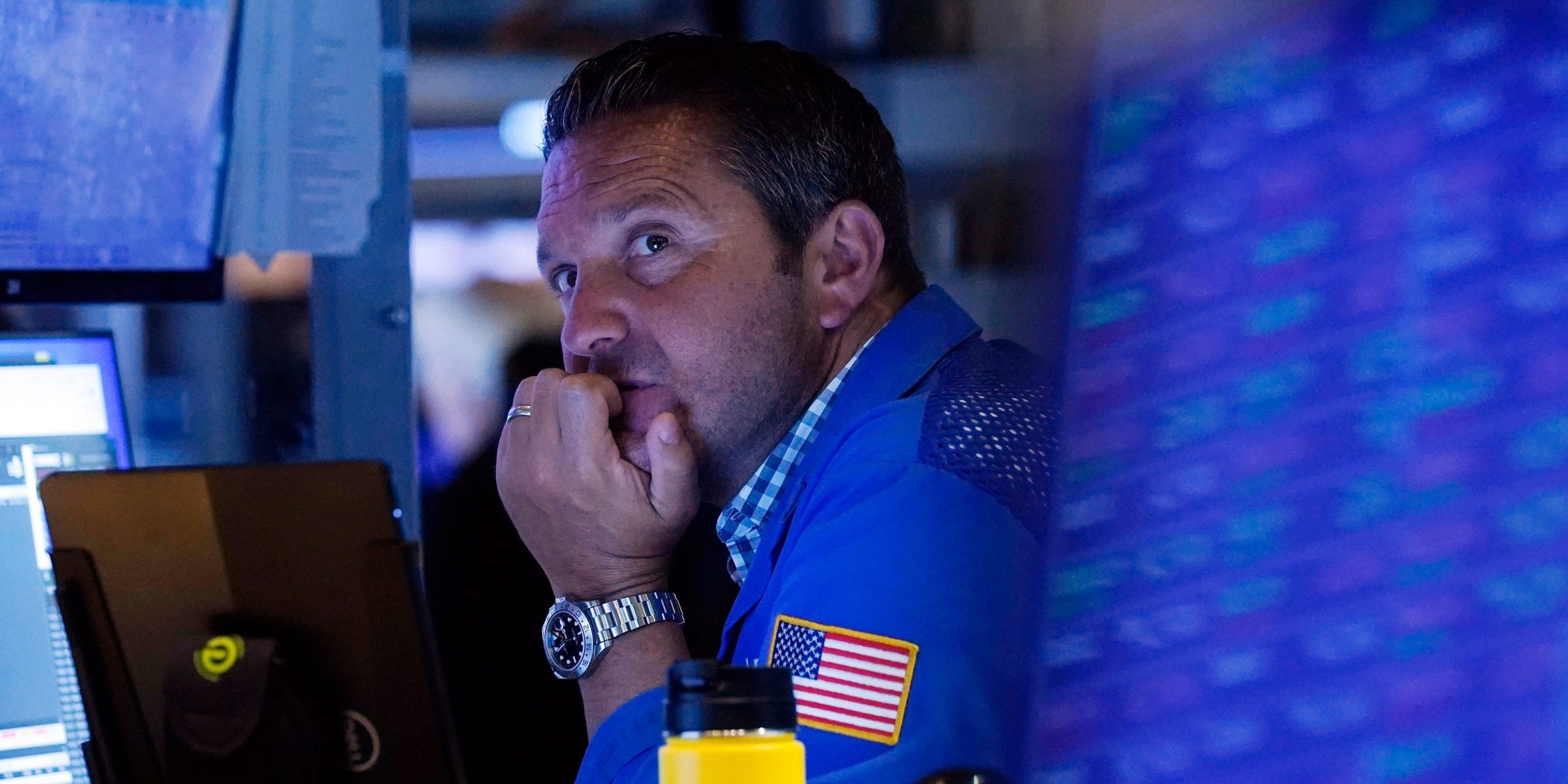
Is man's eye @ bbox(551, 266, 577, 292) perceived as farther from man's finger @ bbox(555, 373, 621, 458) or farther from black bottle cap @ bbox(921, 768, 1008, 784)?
black bottle cap @ bbox(921, 768, 1008, 784)

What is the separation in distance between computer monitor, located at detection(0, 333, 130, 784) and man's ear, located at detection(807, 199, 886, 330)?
0.78 meters

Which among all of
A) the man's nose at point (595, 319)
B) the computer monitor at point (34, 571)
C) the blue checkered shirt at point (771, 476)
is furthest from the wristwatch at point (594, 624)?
the computer monitor at point (34, 571)

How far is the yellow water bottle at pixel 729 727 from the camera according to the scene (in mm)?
497

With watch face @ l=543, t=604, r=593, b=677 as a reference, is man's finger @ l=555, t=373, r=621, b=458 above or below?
above

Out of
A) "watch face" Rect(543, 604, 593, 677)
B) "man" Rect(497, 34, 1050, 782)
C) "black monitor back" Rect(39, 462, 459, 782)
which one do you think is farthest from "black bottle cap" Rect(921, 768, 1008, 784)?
"watch face" Rect(543, 604, 593, 677)

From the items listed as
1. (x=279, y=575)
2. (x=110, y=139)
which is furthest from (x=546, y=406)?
(x=110, y=139)

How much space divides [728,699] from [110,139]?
148cm

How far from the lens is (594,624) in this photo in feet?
4.16

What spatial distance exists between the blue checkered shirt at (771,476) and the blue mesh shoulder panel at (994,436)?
0.20 m

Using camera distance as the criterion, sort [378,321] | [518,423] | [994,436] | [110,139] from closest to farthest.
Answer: [994,436]
[518,423]
[110,139]
[378,321]

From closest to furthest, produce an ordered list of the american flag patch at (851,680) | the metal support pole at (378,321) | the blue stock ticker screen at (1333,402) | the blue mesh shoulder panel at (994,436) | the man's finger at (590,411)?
the blue stock ticker screen at (1333,402)
the american flag patch at (851,680)
the blue mesh shoulder panel at (994,436)
the man's finger at (590,411)
the metal support pole at (378,321)

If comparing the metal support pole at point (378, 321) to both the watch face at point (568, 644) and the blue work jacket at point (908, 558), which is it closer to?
the watch face at point (568, 644)

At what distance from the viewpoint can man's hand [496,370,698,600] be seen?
1.30m

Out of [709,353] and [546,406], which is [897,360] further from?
[546,406]
